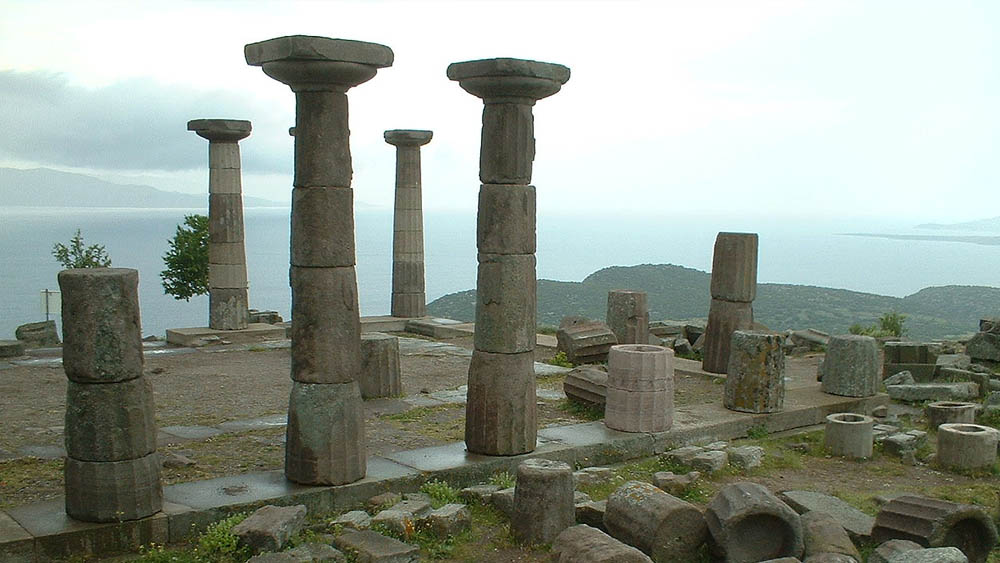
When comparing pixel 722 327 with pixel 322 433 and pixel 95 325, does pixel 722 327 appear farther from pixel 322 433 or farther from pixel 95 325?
pixel 95 325

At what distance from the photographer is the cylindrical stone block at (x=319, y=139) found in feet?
27.9

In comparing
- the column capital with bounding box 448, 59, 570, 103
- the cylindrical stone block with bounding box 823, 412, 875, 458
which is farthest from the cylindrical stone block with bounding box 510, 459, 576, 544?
the cylindrical stone block with bounding box 823, 412, 875, 458

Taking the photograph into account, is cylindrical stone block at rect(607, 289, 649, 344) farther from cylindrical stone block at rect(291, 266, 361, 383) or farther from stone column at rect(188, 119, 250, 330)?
cylindrical stone block at rect(291, 266, 361, 383)

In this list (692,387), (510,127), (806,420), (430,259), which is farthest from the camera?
(430,259)

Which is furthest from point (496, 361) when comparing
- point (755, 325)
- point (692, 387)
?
point (755, 325)

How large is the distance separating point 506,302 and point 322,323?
6.73 ft

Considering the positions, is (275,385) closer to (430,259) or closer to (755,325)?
(755,325)

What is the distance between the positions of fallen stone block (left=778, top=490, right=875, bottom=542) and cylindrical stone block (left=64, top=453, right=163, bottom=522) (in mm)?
5742

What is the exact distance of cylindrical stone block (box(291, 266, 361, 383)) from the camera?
338 inches

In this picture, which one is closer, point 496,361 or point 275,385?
point 496,361

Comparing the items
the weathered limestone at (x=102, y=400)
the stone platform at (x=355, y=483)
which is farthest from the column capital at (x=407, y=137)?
the weathered limestone at (x=102, y=400)

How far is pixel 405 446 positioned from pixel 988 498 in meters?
6.25

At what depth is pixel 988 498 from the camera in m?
9.70

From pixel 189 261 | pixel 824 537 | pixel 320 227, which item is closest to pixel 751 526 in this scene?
pixel 824 537
